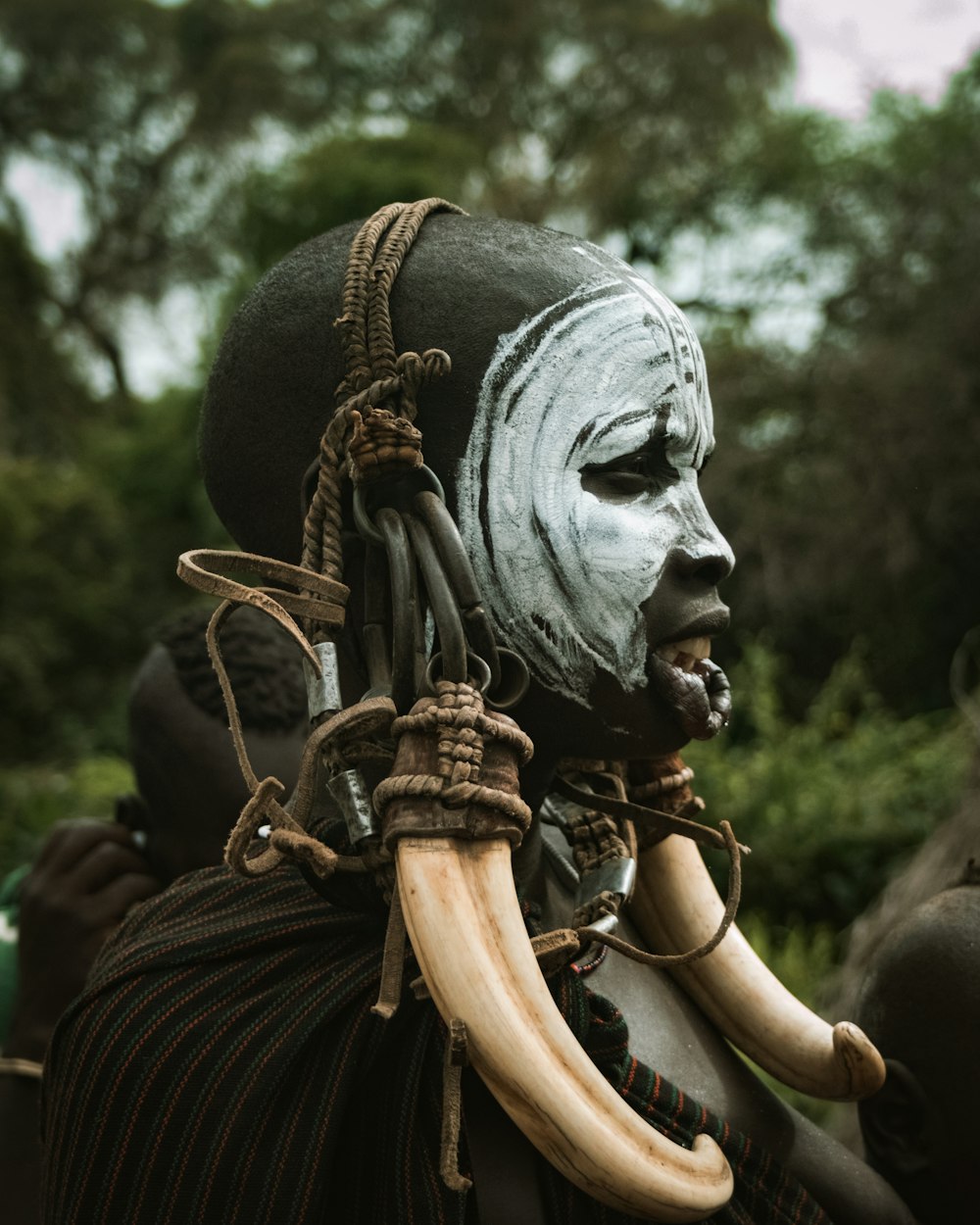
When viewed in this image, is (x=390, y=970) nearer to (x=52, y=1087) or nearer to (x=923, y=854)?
(x=52, y=1087)

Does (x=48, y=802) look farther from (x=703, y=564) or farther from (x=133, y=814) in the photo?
(x=703, y=564)

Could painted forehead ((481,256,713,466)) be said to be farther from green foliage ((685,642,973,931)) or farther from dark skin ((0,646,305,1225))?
green foliage ((685,642,973,931))

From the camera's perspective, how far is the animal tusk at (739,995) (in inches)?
62.2

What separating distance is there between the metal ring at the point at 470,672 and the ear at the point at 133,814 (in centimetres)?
121

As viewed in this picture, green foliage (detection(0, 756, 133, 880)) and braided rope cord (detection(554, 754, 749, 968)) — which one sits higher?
braided rope cord (detection(554, 754, 749, 968))

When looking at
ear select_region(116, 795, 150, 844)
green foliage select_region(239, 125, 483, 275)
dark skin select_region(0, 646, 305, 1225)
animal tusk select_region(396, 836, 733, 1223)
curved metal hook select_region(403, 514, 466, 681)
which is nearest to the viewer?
animal tusk select_region(396, 836, 733, 1223)

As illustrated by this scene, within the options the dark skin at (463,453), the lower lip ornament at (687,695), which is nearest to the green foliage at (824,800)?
the dark skin at (463,453)

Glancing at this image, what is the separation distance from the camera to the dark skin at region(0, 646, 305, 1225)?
2.14 m

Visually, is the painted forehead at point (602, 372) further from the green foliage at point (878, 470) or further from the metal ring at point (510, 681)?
the green foliage at point (878, 470)

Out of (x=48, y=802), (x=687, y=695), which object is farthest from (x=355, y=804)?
(x=48, y=802)

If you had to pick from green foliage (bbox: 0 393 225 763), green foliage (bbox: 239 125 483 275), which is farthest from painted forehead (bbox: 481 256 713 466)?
green foliage (bbox: 239 125 483 275)

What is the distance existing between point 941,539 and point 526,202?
5743 millimetres

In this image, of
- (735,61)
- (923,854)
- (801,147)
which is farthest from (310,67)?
(923,854)

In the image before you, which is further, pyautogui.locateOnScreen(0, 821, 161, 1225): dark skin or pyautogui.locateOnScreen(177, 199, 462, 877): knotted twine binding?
pyautogui.locateOnScreen(0, 821, 161, 1225): dark skin
